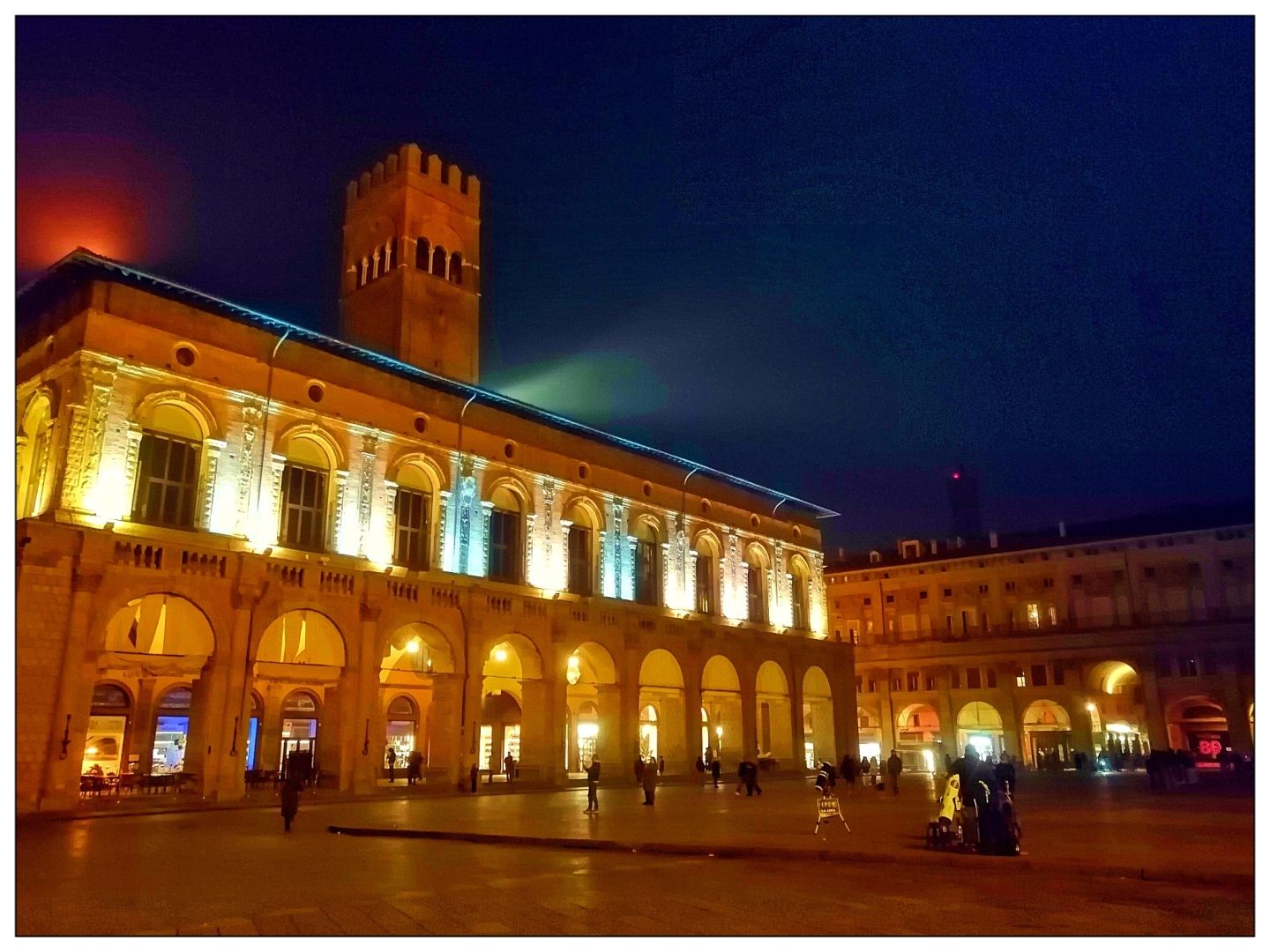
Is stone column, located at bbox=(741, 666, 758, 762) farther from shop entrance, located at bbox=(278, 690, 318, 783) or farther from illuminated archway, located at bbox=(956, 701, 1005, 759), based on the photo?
illuminated archway, located at bbox=(956, 701, 1005, 759)

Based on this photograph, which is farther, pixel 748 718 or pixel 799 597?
pixel 799 597

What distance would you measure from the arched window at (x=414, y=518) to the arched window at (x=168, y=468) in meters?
7.13

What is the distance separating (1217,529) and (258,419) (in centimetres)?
5710

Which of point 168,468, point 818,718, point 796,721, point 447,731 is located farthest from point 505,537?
point 818,718

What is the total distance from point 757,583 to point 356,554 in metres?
24.7

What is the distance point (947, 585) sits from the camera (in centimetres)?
7000

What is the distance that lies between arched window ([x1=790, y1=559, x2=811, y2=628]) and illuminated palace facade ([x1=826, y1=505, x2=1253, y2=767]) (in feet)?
50.9

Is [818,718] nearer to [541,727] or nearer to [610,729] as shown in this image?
[610,729]

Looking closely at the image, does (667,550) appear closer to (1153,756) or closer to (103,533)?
(1153,756)

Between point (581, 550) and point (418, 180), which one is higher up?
point (418, 180)

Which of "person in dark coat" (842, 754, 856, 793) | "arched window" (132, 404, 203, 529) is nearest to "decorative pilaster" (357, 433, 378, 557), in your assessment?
"arched window" (132, 404, 203, 529)

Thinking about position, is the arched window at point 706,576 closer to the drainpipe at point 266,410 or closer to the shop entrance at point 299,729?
the shop entrance at point 299,729

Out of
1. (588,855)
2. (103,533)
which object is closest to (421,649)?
(103,533)

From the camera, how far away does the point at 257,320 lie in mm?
30516
